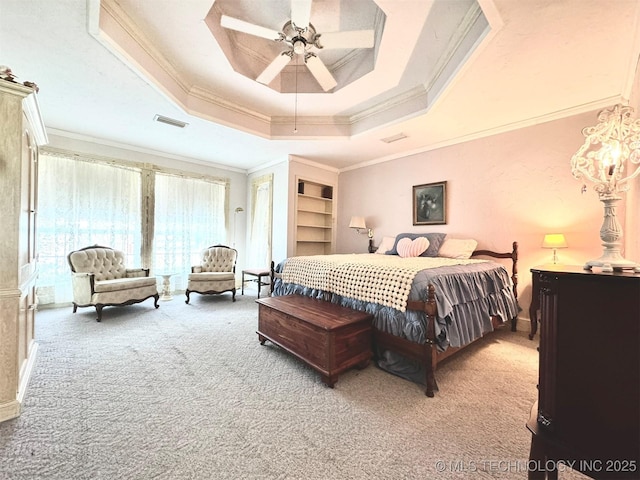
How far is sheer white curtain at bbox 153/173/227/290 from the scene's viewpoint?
15.7ft

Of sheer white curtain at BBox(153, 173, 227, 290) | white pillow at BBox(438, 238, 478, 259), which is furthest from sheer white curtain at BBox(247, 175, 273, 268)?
white pillow at BBox(438, 238, 478, 259)

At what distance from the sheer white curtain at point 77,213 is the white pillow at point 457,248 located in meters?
5.04

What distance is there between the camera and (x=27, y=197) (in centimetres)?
192

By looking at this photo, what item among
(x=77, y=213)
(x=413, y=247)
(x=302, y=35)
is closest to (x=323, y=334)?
(x=413, y=247)

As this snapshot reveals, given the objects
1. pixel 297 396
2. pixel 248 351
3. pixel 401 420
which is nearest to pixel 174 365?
pixel 248 351

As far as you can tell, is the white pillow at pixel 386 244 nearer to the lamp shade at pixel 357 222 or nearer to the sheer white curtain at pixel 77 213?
the lamp shade at pixel 357 222

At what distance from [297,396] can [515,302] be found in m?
2.90

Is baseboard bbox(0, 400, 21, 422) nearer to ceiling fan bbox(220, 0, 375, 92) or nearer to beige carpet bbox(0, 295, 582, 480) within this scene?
beige carpet bbox(0, 295, 582, 480)

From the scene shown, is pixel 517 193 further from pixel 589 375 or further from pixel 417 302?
pixel 589 375

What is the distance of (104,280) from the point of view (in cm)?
377

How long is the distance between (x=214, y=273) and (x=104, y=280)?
1.51 meters

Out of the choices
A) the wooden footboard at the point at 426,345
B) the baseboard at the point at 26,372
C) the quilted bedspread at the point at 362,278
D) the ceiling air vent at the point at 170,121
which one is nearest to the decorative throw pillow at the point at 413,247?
the quilted bedspread at the point at 362,278

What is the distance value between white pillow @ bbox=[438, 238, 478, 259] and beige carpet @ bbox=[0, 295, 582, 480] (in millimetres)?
1323

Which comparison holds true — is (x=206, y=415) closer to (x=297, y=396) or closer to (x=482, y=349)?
(x=297, y=396)
